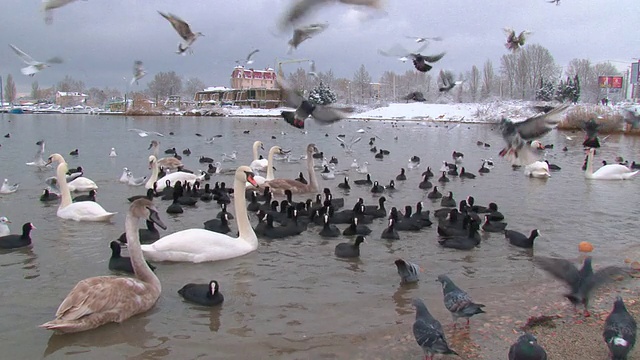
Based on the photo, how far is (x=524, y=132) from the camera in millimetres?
8258

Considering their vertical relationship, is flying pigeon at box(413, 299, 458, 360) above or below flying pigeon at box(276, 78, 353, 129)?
below

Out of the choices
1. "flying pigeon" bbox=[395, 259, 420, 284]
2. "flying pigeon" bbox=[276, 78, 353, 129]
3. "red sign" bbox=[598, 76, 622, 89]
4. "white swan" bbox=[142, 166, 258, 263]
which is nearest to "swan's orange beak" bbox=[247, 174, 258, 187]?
"white swan" bbox=[142, 166, 258, 263]

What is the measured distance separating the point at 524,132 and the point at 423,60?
7.44ft

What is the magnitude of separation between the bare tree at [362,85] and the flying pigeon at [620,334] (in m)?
117

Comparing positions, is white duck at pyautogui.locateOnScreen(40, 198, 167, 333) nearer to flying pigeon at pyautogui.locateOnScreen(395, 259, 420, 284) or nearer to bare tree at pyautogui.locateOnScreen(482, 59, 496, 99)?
flying pigeon at pyautogui.locateOnScreen(395, 259, 420, 284)

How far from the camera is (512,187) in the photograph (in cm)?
1794

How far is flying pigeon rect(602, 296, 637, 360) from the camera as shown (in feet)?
16.1

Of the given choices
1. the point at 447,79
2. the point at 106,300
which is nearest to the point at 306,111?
the point at 106,300

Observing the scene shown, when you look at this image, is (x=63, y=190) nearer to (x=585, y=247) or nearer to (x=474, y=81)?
(x=585, y=247)

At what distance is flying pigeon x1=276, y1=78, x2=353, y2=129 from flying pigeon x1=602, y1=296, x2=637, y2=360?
414cm

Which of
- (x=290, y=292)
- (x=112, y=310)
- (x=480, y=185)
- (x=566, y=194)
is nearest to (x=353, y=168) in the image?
(x=480, y=185)

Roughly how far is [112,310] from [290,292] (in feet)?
7.52

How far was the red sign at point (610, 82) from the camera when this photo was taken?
237 feet

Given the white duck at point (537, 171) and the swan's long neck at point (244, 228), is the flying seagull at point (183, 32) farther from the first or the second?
the white duck at point (537, 171)
